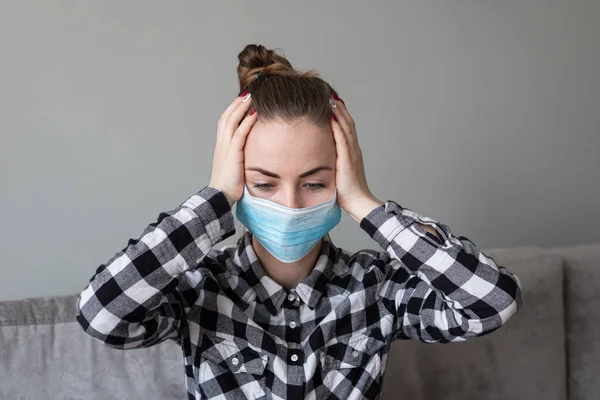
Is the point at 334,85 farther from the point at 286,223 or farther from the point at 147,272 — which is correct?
the point at 147,272

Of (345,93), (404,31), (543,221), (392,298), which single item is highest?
(404,31)

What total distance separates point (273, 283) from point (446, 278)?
0.35 meters

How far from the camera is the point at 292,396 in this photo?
1.23m

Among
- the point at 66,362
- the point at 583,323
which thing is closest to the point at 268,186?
the point at 66,362

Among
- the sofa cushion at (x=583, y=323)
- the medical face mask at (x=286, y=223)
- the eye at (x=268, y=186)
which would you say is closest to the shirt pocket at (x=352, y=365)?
the medical face mask at (x=286, y=223)

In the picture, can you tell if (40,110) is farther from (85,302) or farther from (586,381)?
(586,381)

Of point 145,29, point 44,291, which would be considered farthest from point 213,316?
point 145,29

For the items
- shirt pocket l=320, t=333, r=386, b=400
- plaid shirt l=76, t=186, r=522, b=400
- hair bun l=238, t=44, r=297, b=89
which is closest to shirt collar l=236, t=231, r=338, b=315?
plaid shirt l=76, t=186, r=522, b=400

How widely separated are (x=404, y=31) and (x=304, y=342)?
112cm

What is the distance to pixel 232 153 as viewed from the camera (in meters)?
1.20

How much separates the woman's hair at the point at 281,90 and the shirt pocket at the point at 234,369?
45cm

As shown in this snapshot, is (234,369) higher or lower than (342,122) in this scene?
lower

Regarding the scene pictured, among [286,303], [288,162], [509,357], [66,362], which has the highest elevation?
[288,162]

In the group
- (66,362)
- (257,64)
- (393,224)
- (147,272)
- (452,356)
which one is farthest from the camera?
(452,356)
